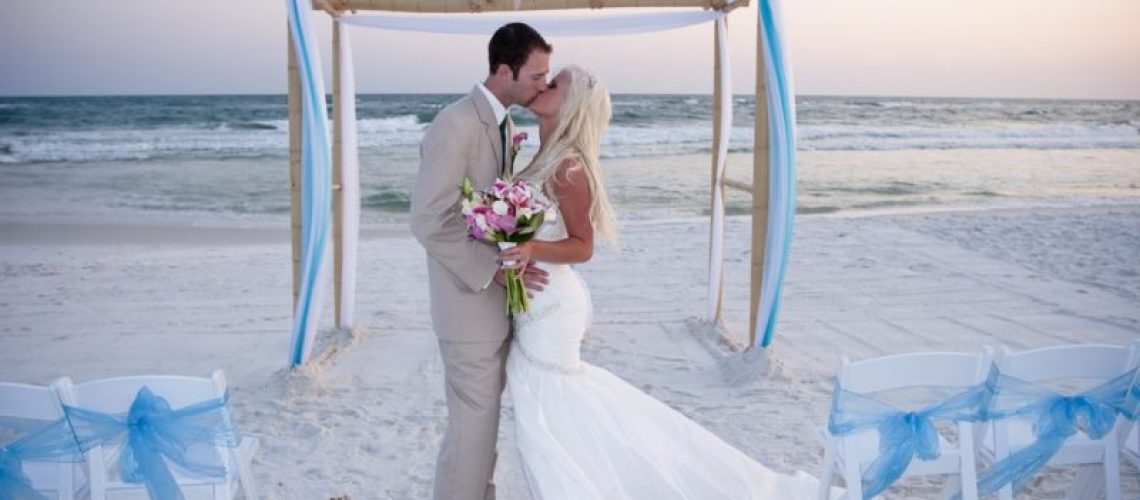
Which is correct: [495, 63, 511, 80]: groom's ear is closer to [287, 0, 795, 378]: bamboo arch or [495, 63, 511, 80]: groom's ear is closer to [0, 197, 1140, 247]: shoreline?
[287, 0, 795, 378]: bamboo arch

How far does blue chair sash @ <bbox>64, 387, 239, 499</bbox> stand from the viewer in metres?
2.47

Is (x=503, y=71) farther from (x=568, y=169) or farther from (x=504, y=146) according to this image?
(x=568, y=169)

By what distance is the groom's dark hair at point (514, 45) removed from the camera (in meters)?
2.71

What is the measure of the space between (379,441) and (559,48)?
15.1 meters

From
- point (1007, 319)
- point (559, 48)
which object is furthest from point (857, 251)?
point (559, 48)

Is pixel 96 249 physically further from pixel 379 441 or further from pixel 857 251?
pixel 857 251

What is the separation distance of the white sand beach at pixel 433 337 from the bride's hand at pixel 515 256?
1.06 m

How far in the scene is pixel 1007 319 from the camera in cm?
669

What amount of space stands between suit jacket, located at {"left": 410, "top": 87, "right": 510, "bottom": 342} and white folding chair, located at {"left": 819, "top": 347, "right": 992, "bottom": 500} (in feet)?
3.68

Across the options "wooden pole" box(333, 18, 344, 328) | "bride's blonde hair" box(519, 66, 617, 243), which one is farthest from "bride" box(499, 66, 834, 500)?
"wooden pole" box(333, 18, 344, 328)

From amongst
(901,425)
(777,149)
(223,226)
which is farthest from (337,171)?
(223,226)

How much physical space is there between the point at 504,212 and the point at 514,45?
54cm

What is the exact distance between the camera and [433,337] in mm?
6223

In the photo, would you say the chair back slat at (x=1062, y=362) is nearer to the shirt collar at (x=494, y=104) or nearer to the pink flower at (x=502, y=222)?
the pink flower at (x=502, y=222)
